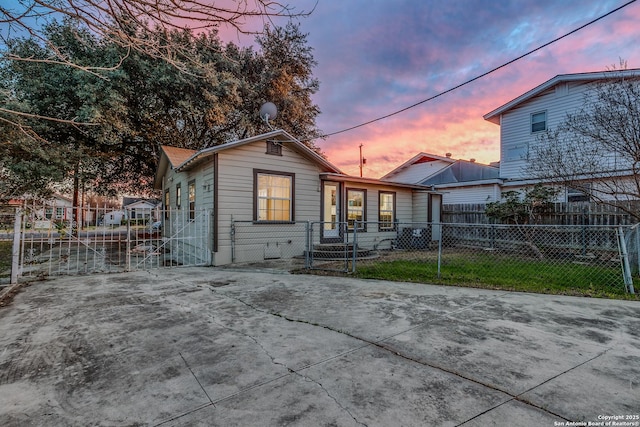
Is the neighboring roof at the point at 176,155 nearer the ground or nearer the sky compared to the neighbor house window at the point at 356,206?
nearer the sky

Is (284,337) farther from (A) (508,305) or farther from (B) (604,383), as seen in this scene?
(A) (508,305)

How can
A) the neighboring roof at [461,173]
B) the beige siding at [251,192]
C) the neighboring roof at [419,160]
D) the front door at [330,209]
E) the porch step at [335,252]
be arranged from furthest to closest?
the neighboring roof at [419,160]
the neighboring roof at [461,173]
the front door at [330,209]
the porch step at [335,252]
the beige siding at [251,192]

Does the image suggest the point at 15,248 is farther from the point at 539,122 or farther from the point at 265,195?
the point at 539,122

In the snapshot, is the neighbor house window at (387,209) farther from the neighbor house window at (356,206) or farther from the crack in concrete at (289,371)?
the crack in concrete at (289,371)

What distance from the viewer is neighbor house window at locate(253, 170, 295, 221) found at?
9.14m

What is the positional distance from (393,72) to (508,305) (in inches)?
335

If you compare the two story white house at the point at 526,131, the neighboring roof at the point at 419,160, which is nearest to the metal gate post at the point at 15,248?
the two story white house at the point at 526,131

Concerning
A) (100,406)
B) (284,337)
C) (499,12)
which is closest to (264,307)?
(284,337)

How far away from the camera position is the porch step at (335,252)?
9.42 m

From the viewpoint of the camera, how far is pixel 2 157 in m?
11.0

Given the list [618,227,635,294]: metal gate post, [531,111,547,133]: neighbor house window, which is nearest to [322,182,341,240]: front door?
[618,227,635,294]: metal gate post

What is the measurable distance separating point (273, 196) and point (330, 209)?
94.8 inches

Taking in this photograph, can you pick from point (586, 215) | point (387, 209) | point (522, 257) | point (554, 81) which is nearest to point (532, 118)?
point (554, 81)

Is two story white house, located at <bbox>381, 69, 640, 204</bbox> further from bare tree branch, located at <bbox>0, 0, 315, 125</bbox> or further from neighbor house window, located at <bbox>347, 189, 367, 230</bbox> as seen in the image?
bare tree branch, located at <bbox>0, 0, 315, 125</bbox>
